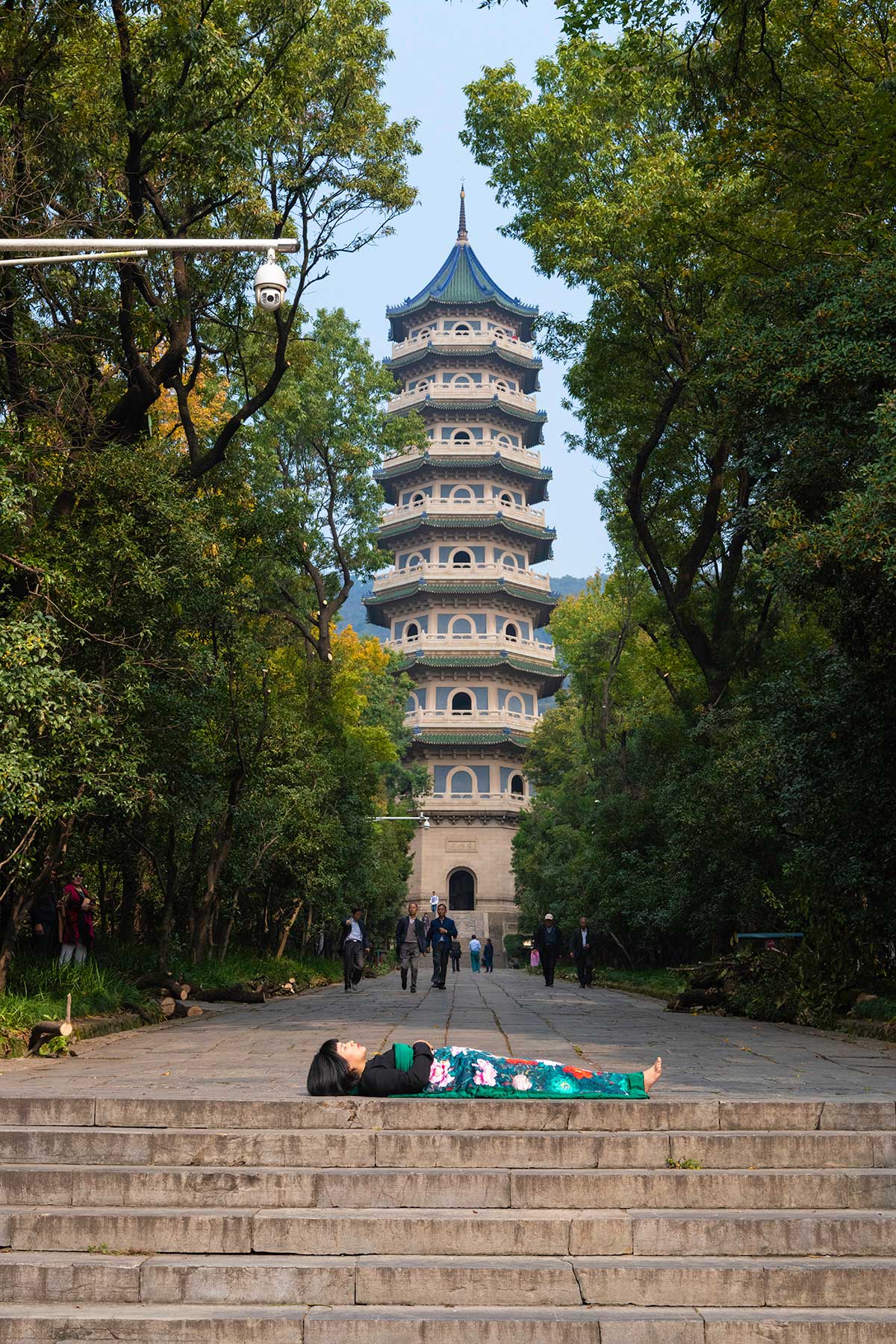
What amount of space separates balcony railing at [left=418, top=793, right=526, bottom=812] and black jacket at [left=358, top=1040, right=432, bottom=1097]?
39.9 m

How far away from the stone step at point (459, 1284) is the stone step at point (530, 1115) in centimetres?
108

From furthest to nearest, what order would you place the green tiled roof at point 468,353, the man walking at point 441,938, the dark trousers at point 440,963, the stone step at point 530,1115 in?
the green tiled roof at point 468,353 → the dark trousers at point 440,963 → the man walking at point 441,938 → the stone step at point 530,1115

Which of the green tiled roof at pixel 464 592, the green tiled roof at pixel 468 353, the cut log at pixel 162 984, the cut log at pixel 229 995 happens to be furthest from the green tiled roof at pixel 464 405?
the cut log at pixel 162 984

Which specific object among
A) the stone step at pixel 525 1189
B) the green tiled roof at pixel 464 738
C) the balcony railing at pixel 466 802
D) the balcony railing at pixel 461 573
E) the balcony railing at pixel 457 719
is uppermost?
the balcony railing at pixel 461 573

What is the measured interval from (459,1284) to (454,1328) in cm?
32

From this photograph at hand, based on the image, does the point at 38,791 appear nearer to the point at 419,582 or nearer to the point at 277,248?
the point at 277,248

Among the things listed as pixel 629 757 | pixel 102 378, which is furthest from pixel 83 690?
pixel 629 757

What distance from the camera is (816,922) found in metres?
12.8

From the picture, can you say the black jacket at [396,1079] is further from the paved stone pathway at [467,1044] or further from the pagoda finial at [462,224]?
the pagoda finial at [462,224]

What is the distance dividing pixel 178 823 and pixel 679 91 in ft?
30.3

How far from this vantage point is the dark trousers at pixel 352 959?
18.7 metres

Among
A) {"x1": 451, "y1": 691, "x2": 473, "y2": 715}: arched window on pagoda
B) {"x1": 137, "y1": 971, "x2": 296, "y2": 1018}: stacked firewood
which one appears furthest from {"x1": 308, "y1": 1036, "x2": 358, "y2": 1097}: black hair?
{"x1": 451, "y1": 691, "x2": 473, "y2": 715}: arched window on pagoda

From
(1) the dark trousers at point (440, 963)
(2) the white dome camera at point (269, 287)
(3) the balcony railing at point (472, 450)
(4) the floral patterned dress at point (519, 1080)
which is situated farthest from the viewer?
(3) the balcony railing at point (472, 450)

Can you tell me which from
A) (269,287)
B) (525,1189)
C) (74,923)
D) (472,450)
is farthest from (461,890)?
(525,1189)
